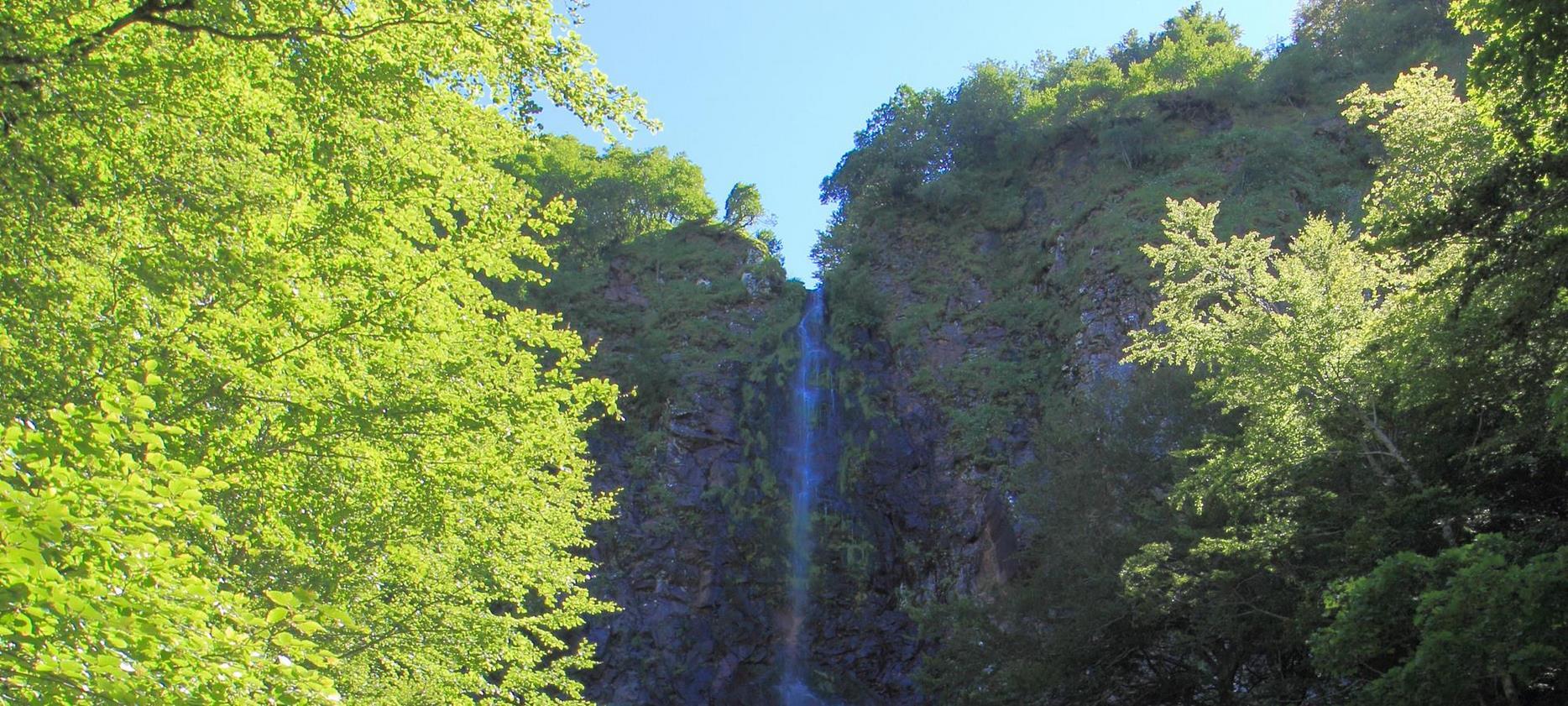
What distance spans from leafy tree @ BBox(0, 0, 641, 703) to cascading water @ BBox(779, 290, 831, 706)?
1833 cm

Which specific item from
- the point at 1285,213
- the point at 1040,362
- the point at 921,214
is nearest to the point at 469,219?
the point at 1040,362

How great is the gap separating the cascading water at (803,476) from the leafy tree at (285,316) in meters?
18.3

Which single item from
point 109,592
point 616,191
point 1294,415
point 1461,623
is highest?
point 616,191

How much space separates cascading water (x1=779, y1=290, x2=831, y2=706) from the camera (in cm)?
2688

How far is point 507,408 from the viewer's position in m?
8.71

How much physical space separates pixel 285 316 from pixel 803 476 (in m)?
24.3

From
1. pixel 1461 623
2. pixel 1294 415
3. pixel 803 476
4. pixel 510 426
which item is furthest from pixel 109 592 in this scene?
pixel 803 476

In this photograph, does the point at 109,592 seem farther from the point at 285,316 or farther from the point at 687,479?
the point at 687,479

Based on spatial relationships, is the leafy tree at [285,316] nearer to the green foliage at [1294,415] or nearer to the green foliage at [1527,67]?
the green foliage at [1527,67]

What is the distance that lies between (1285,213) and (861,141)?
18950mm

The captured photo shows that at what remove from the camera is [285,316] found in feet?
22.3

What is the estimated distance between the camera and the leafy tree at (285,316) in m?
5.35

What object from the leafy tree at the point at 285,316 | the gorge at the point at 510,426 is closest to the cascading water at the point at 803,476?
the gorge at the point at 510,426

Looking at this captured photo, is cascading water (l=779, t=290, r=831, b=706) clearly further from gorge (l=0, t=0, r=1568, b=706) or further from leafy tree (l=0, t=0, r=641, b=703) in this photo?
leafy tree (l=0, t=0, r=641, b=703)
